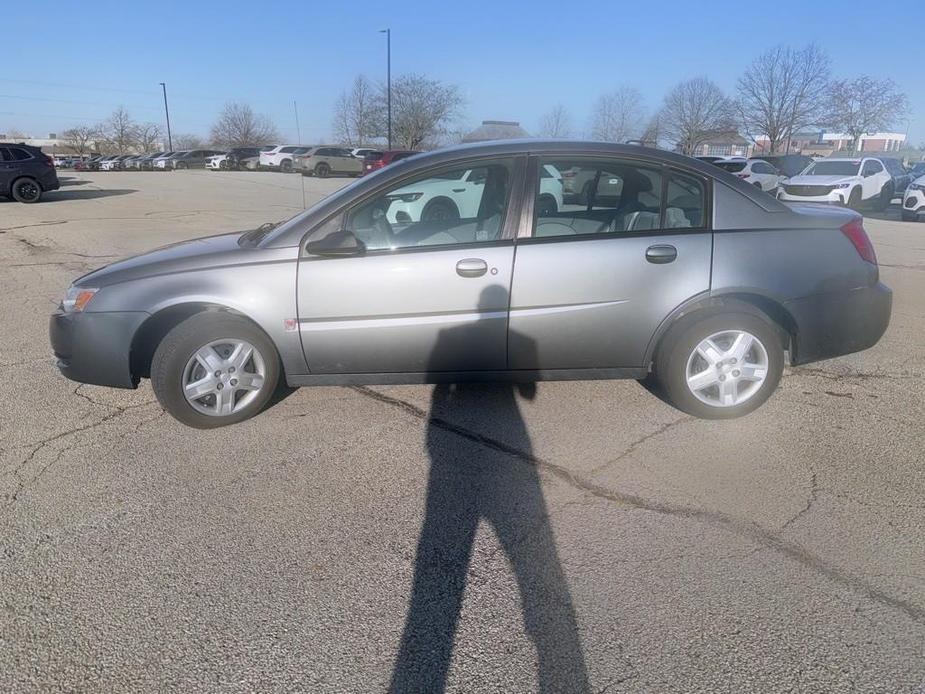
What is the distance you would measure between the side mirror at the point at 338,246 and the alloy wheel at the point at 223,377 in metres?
0.70

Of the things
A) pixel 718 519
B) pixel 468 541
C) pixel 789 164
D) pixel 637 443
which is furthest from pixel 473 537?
pixel 789 164

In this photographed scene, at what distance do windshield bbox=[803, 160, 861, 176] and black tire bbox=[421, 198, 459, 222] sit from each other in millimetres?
20284

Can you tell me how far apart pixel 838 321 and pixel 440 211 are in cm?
262

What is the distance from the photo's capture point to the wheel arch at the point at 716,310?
3797mm

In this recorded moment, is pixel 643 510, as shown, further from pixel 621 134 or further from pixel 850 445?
pixel 621 134

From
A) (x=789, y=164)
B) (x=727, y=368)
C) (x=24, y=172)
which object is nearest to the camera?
(x=727, y=368)

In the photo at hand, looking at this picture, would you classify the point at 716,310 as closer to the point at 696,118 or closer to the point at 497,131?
the point at 497,131

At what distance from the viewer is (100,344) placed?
12.1 ft

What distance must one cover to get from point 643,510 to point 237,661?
6.08 feet

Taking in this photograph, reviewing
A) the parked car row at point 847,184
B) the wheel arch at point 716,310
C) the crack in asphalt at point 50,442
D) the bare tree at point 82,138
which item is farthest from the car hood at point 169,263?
the bare tree at point 82,138

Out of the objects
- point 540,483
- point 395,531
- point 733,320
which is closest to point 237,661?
point 395,531

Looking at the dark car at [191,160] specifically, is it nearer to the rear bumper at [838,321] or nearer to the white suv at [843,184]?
the white suv at [843,184]

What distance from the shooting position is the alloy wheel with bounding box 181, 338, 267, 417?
144 inches

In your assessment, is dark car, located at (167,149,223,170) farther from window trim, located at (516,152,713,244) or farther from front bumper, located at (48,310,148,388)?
window trim, located at (516,152,713,244)
